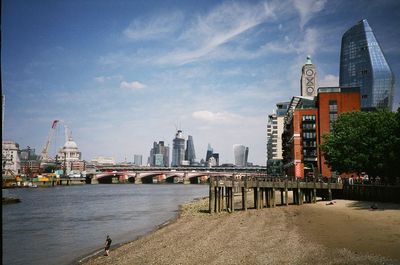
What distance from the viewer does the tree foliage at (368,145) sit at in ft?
182

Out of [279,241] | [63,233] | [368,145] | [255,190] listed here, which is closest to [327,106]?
[368,145]

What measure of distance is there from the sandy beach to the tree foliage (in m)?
11.6

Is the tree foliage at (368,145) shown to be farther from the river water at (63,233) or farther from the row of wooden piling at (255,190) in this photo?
the river water at (63,233)

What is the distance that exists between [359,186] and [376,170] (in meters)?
4.48

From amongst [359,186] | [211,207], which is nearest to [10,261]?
[211,207]

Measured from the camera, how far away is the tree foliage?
182ft

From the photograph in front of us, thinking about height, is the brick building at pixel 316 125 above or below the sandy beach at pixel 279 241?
above

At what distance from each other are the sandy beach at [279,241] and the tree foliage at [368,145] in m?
11.6

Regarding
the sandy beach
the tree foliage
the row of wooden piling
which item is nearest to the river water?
the sandy beach

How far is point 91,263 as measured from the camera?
29.3 meters

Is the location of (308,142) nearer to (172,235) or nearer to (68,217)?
(68,217)

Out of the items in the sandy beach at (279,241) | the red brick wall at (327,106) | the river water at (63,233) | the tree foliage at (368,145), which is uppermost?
the red brick wall at (327,106)

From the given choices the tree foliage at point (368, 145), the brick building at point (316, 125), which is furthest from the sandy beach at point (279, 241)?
the brick building at point (316, 125)

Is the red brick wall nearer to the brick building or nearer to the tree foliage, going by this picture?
the brick building
